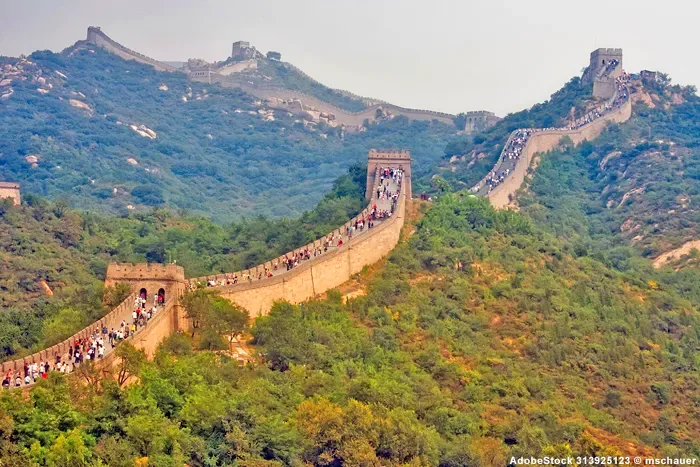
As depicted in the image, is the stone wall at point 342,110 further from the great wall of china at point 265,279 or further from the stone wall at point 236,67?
the great wall of china at point 265,279

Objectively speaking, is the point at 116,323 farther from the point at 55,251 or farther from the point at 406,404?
the point at 55,251

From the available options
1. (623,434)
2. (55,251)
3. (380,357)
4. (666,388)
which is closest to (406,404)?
(380,357)

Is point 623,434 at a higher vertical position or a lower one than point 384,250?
lower

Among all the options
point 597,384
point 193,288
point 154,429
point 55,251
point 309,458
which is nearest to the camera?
point 154,429

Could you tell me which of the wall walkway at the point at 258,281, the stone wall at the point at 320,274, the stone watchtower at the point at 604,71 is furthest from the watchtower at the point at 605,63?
the stone wall at the point at 320,274

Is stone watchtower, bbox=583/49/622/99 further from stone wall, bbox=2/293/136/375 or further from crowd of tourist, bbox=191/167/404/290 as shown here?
stone wall, bbox=2/293/136/375

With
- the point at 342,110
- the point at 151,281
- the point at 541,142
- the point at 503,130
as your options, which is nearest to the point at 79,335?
the point at 151,281
